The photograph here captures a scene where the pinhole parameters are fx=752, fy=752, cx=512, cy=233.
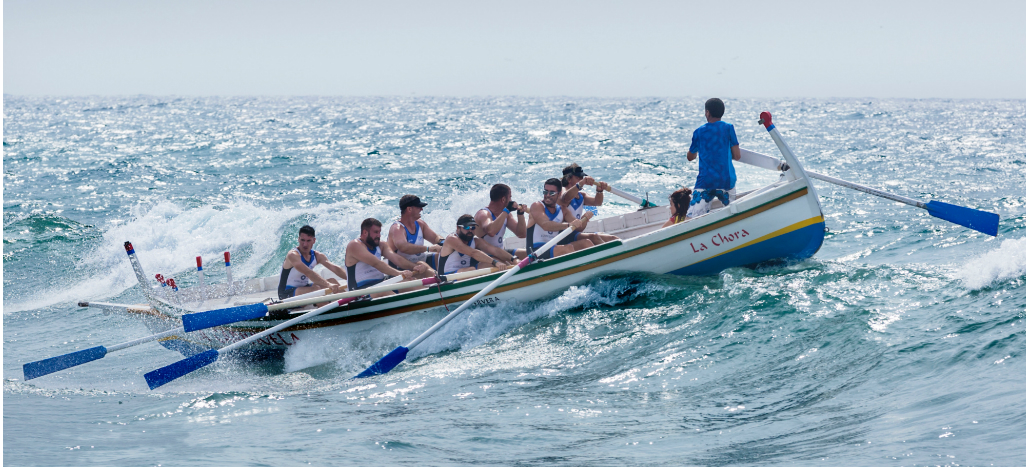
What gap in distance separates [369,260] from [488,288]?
1540 mm

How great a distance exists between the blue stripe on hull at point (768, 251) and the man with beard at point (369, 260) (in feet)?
10.7

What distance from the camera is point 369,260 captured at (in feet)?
28.4

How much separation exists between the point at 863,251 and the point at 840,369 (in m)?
6.18

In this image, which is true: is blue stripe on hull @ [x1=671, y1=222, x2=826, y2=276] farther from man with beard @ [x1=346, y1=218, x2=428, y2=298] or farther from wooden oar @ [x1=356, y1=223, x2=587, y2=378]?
man with beard @ [x1=346, y1=218, x2=428, y2=298]

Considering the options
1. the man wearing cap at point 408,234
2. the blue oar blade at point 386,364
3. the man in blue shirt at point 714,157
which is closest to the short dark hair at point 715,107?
the man in blue shirt at point 714,157

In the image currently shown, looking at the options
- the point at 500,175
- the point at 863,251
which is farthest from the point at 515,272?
the point at 500,175

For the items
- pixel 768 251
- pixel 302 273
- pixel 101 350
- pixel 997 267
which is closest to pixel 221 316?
pixel 101 350

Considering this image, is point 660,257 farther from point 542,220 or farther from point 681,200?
point 542,220

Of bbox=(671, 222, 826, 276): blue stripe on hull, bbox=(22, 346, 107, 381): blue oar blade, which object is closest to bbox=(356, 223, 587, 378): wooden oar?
bbox=(671, 222, 826, 276): blue stripe on hull

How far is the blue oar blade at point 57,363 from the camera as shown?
7.11 meters

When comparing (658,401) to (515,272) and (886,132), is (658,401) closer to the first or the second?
(515,272)

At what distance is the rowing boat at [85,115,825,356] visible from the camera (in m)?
8.38

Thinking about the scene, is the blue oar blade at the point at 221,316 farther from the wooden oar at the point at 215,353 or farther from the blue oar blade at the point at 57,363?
the blue oar blade at the point at 57,363

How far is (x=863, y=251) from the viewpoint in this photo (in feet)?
37.8
